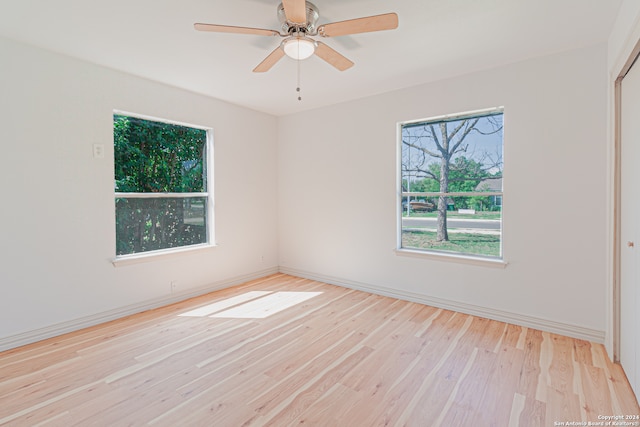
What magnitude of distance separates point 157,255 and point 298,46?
8.76ft

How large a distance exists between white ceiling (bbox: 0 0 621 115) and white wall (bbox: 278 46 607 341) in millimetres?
257

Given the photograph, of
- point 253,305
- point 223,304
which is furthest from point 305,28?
point 223,304

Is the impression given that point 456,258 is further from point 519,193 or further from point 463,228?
point 519,193

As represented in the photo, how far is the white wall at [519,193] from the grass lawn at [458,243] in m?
0.16

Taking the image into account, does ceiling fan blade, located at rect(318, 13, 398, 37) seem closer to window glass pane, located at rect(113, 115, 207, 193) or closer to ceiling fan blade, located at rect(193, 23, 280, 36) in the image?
ceiling fan blade, located at rect(193, 23, 280, 36)

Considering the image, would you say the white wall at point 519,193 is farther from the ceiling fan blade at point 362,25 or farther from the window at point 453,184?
the ceiling fan blade at point 362,25

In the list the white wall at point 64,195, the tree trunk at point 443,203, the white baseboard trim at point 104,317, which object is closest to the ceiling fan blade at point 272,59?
the white wall at point 64,195

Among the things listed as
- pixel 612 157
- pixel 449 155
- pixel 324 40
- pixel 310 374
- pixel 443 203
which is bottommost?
pixel 310 374

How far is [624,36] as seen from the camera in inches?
77.2

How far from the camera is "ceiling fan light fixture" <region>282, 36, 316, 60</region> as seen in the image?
210 cm

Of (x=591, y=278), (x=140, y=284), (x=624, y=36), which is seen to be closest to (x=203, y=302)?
(x=140, y=284)

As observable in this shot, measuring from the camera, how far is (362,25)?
1889 millimetres

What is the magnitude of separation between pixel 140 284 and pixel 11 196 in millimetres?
1342

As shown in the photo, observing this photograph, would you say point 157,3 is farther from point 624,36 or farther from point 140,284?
point 624,36
